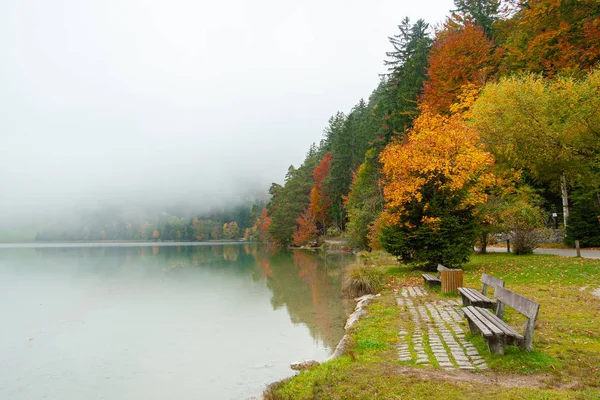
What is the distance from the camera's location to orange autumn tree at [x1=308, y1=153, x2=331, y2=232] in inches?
2318

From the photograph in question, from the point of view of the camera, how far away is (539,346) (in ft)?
19.8

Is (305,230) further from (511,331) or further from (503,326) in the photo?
(511,331)

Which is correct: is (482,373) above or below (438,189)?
below

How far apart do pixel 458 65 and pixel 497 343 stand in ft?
96.1

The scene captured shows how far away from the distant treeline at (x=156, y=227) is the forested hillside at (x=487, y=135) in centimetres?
9760

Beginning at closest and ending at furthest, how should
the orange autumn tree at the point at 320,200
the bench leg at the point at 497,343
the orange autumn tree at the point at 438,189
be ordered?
the bench leg at the point at 497,343, the orange autumn tree at the point at 438,189, the orange autumn tree at the point at 320,200

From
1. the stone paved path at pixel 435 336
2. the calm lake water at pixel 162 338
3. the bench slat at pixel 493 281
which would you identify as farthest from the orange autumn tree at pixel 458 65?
the bench slat at pixel 493 281

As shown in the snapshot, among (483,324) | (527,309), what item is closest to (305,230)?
(483,324)

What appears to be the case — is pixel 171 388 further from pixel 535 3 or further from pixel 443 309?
pixel 535 3

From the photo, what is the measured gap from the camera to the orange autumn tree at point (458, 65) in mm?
29562

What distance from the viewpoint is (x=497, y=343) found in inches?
223

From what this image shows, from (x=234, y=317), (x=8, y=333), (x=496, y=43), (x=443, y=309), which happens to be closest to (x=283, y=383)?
(x=443, y=309)

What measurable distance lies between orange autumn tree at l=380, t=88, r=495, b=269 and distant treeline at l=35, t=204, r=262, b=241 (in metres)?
111

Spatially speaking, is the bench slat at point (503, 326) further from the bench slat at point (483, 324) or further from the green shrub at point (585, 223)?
the green shrub at point (585, 223)
